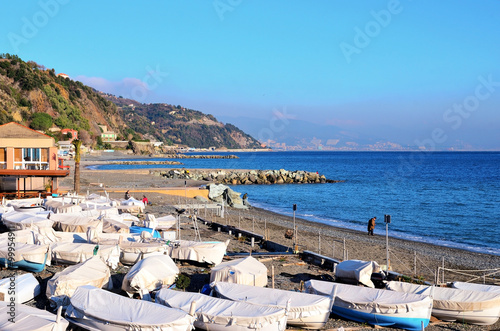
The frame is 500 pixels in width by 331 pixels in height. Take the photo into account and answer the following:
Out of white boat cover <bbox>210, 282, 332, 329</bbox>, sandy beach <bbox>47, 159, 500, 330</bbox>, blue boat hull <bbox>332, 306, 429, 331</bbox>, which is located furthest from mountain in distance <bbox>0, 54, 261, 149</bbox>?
blue boat hull <bbox>332, 306, 429, 331</bbox>

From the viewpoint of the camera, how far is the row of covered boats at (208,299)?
11.0 m

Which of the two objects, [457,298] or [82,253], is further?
[82,253]

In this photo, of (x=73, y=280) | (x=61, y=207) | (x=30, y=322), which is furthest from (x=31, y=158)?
(x=30, y=322)

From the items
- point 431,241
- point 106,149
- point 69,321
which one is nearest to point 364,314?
point 69,321

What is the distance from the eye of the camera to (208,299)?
1218 centimetres

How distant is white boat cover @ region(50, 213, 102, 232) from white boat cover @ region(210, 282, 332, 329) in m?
10.9

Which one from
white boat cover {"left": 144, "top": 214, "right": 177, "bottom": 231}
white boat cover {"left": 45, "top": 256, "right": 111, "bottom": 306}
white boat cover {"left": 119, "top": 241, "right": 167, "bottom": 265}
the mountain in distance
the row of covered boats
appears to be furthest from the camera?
the mountain in distance

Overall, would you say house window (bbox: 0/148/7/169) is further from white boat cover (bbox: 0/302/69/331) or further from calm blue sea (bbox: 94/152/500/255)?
white boat cover (bbox: 0/302/69/331)

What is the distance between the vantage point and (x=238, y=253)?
21.3 meters

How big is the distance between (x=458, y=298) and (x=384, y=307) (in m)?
2.46

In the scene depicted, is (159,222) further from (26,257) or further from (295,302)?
(295,302)

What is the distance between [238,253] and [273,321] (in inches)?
401

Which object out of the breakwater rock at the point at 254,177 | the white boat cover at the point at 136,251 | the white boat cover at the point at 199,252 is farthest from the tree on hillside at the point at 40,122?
the white boat cover at the point at 199,252

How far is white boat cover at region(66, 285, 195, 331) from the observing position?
10.5 meters
